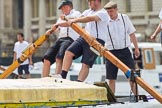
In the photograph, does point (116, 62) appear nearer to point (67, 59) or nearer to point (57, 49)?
point (67, 59)

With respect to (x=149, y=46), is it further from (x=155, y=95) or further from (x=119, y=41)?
(x=155, y=95)

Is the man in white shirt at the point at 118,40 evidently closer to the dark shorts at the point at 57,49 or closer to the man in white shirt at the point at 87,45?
the man in white shirt at the point at 87,45

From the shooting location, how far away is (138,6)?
48.2m

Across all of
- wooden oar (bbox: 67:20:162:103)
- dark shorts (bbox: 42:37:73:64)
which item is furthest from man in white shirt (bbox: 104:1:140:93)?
wooden oar (bbox: 67:20:162:103)

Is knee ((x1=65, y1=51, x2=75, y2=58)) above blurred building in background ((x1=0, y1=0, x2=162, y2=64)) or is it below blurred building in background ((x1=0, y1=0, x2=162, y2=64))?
below

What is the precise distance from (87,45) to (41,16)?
5270 cm

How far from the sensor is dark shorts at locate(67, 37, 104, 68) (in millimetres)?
9252

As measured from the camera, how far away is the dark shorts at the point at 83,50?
9252 mm

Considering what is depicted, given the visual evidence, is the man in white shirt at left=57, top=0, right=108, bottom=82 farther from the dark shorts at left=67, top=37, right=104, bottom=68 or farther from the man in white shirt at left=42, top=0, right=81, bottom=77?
the man in white shirt at left=42, top=0, right=81, bottom=77

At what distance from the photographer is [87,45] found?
9281 mm

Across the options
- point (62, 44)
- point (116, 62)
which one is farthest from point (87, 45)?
point (116, 62)

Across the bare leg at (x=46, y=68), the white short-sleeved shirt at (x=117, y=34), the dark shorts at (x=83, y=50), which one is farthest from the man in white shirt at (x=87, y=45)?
the bare leg at (x=46, y=68)

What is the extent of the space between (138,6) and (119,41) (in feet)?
128

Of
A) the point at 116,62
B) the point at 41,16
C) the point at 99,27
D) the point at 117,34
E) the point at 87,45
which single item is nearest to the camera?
the point at 116,62
